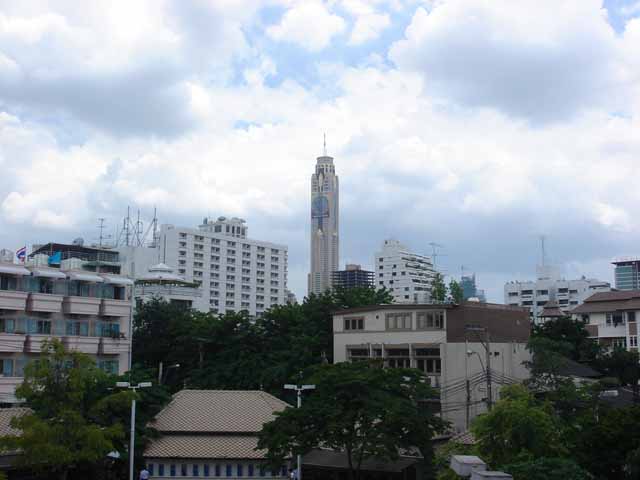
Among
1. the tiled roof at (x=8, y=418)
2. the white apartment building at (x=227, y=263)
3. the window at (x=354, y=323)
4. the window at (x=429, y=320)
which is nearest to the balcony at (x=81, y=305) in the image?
the tiled roof at (x=8, y=418)

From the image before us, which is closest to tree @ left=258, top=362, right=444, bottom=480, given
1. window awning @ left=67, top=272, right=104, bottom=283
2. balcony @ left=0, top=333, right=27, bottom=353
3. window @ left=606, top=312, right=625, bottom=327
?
balcony @ left=0, top=333, right=27, bottom=353

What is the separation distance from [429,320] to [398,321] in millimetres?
2599

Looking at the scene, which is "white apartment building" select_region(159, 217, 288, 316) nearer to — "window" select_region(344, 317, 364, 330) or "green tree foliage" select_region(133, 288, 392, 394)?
"green tree foliage" select_region(133, 288, 392, 394)

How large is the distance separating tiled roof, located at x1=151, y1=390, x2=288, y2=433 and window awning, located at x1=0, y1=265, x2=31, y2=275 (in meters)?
17.6

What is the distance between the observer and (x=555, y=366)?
A: 52.2m

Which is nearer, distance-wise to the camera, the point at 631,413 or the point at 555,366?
the point at 631,413

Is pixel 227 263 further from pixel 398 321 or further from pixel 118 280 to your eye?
pixel 398 321

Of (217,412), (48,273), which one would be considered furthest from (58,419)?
(48,273)

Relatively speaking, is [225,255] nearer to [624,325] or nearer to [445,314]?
[624,325]

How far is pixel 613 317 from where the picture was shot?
8888 cm

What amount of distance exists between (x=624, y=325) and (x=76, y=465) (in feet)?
216

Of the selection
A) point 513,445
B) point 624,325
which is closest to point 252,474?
point 513,445

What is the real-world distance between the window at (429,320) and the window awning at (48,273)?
2826 centimetres

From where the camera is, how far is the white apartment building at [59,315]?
5722 centimetres
